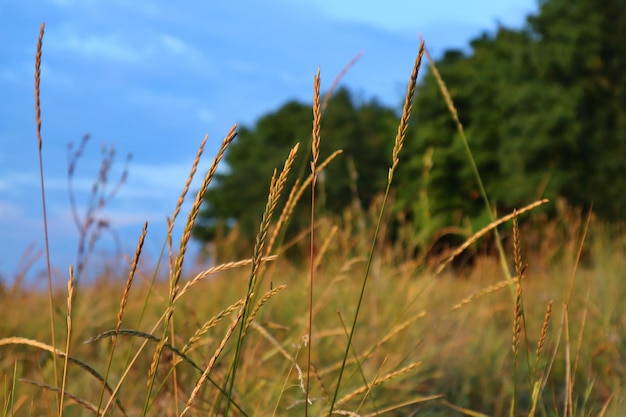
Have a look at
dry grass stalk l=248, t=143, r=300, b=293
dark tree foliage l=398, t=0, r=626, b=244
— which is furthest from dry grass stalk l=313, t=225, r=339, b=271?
dark tree foliage l=398, t=0, r=626, b=244

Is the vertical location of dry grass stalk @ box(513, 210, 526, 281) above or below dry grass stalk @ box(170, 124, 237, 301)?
below

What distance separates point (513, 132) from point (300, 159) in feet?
33.2

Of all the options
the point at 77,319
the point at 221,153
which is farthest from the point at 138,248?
the point at 77,319

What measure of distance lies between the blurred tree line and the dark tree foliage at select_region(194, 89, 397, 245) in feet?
0.34

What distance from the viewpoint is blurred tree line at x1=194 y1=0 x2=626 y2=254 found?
22.3 metres

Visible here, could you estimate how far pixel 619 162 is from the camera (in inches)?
848

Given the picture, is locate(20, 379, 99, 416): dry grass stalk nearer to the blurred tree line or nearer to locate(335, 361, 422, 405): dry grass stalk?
locate(335, 361, 422, 405): dry grass stalk

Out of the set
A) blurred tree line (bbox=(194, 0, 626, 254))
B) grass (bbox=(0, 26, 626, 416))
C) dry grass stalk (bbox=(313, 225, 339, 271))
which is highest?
blurred tree line (bbox=(194, 0, 626, 254))

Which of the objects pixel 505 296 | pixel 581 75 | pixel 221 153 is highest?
pixel 581 75

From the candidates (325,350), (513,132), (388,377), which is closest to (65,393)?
(388,377)

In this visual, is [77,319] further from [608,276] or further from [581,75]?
[581,75]

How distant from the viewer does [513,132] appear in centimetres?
2430

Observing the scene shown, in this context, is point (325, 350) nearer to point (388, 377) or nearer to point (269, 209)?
point (388, 377)

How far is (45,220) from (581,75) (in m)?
24.6
